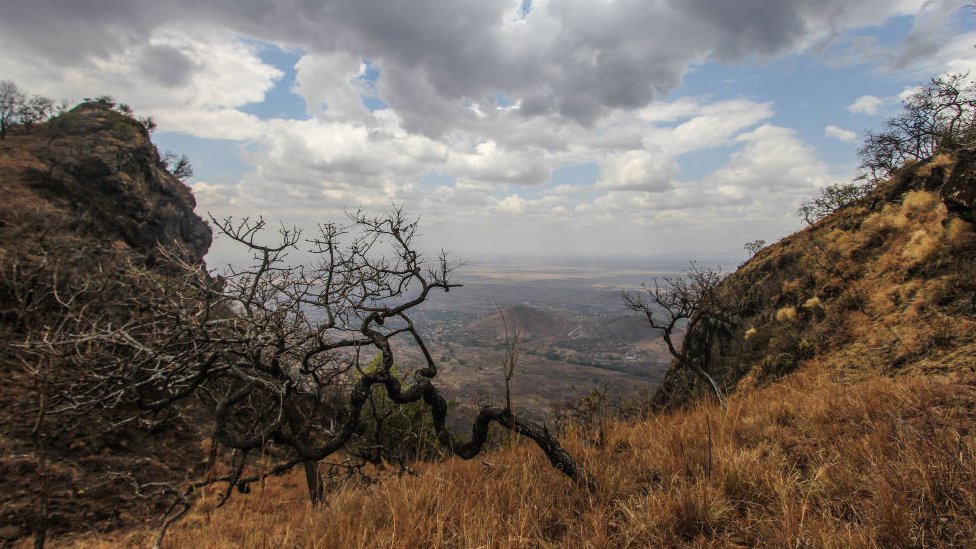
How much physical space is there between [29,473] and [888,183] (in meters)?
36.3

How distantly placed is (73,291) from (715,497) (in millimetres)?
19747

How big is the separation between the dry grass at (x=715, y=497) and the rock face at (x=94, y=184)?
26.5 metres

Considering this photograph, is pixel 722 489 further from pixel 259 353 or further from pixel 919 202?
pixel 919 202

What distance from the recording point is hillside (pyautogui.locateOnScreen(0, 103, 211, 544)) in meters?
9.57

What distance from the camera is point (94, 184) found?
3578 cm

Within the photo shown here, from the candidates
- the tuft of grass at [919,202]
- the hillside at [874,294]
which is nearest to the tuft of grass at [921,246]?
the hillside at [874,294]

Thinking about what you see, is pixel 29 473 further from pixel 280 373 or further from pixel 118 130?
pixel 118 130

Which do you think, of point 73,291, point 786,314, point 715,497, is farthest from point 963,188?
point 73,291

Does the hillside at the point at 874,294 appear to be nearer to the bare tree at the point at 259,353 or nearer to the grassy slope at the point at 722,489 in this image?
the grassy slope at the point at 722,489

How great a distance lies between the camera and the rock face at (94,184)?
26625mm

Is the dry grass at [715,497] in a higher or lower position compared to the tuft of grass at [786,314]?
higher

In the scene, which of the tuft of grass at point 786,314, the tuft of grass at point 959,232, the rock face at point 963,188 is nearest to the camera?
the rock face at point 963,188

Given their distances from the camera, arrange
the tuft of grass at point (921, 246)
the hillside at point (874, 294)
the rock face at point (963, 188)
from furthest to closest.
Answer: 1. the tuft of grass at point (921, 246)
2. the rock face at point (963, 188)
3. the hillside at point (874, 294)

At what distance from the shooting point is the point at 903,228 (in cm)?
1491
